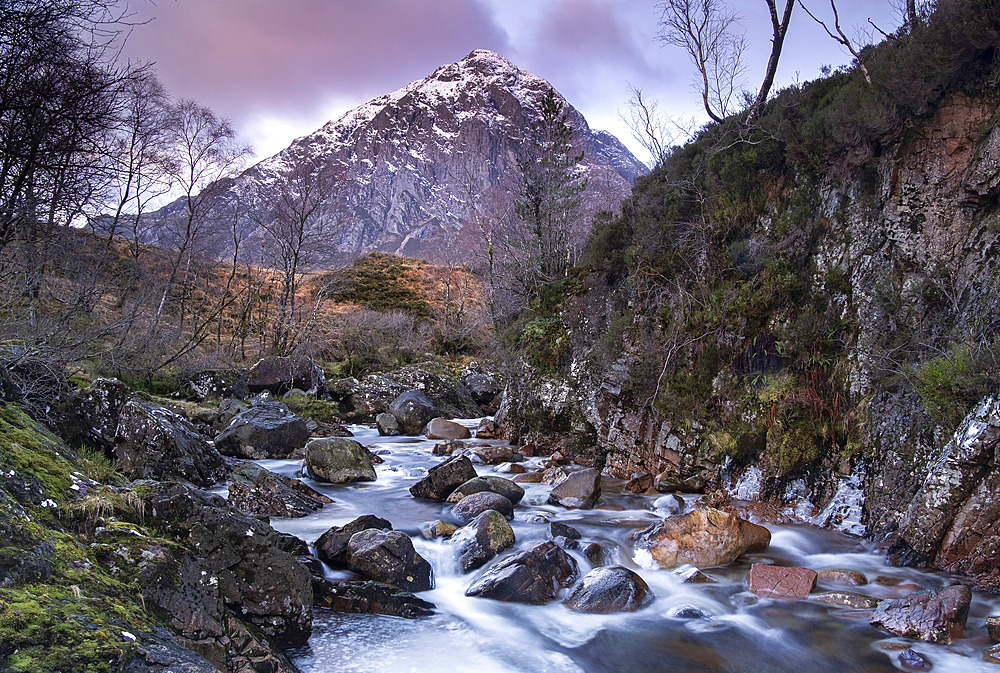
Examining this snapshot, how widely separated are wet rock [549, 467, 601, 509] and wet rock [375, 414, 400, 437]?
7066 mm

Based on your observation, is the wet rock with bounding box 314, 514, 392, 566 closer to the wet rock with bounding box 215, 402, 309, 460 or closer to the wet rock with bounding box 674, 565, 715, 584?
the wet rock with bounding box 674, 565, 715, 584

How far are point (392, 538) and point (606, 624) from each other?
2290 mm

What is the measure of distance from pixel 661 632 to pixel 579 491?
135 inches

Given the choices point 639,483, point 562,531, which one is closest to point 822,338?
point 639,483

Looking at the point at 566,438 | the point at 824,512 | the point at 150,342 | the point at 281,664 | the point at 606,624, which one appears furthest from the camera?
the point at 150,342

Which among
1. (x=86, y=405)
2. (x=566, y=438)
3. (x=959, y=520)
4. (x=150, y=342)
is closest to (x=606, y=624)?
(x=959, y=520)

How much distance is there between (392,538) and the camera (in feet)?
18.4

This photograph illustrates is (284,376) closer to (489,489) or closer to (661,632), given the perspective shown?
(489,489)

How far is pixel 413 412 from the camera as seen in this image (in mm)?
14875

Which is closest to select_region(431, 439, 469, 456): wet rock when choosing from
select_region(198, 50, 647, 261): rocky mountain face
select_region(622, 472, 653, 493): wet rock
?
select_region(622, 472, 653, 493): wet rock

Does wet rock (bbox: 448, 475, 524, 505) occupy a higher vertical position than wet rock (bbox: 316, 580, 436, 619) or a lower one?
higher

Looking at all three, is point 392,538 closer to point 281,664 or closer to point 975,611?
point 281,664

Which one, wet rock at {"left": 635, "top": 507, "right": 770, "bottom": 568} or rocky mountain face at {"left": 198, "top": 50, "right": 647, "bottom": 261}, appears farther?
rocky mountain face at {"left": 198, "top": 50, "right": 647, "bottom": 261}

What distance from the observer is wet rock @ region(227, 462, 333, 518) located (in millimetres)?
6973
